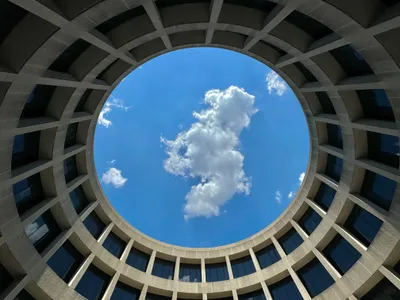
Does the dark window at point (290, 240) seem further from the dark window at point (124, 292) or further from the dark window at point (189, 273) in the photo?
the dark window at point (124, 292)

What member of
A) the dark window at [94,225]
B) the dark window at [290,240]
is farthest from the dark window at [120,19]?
the dark window at [290,240]

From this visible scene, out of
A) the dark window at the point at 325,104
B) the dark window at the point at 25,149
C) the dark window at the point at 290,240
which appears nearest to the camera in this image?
the dark window at the point at 25,149

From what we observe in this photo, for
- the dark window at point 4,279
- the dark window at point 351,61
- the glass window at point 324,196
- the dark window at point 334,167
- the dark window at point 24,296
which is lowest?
the dark window at point 24,296

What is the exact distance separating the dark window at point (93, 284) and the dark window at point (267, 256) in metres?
15.8

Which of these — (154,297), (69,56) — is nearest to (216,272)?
(154,297)

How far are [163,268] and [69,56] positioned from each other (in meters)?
23.4

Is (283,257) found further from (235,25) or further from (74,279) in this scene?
(235,25)

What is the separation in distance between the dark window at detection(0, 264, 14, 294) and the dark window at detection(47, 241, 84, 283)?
3317 millimetres

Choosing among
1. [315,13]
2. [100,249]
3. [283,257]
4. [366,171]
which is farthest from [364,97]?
[100,249]

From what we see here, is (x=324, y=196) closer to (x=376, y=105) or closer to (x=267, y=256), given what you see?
(x=267, y=256)

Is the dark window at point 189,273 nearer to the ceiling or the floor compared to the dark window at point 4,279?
nearer to the floor

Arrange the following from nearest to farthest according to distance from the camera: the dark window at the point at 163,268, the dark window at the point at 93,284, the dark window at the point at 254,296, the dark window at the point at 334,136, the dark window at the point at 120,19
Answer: the dark window at the point at 120,19, the dark window at the point at 93,284, the dark window at the point at 334,136, the dark window at the point at 254,296, the dark window at the point at 163,268

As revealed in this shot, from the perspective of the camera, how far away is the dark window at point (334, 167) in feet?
75.0

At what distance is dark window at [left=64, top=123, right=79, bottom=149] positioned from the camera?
21.5 meters
